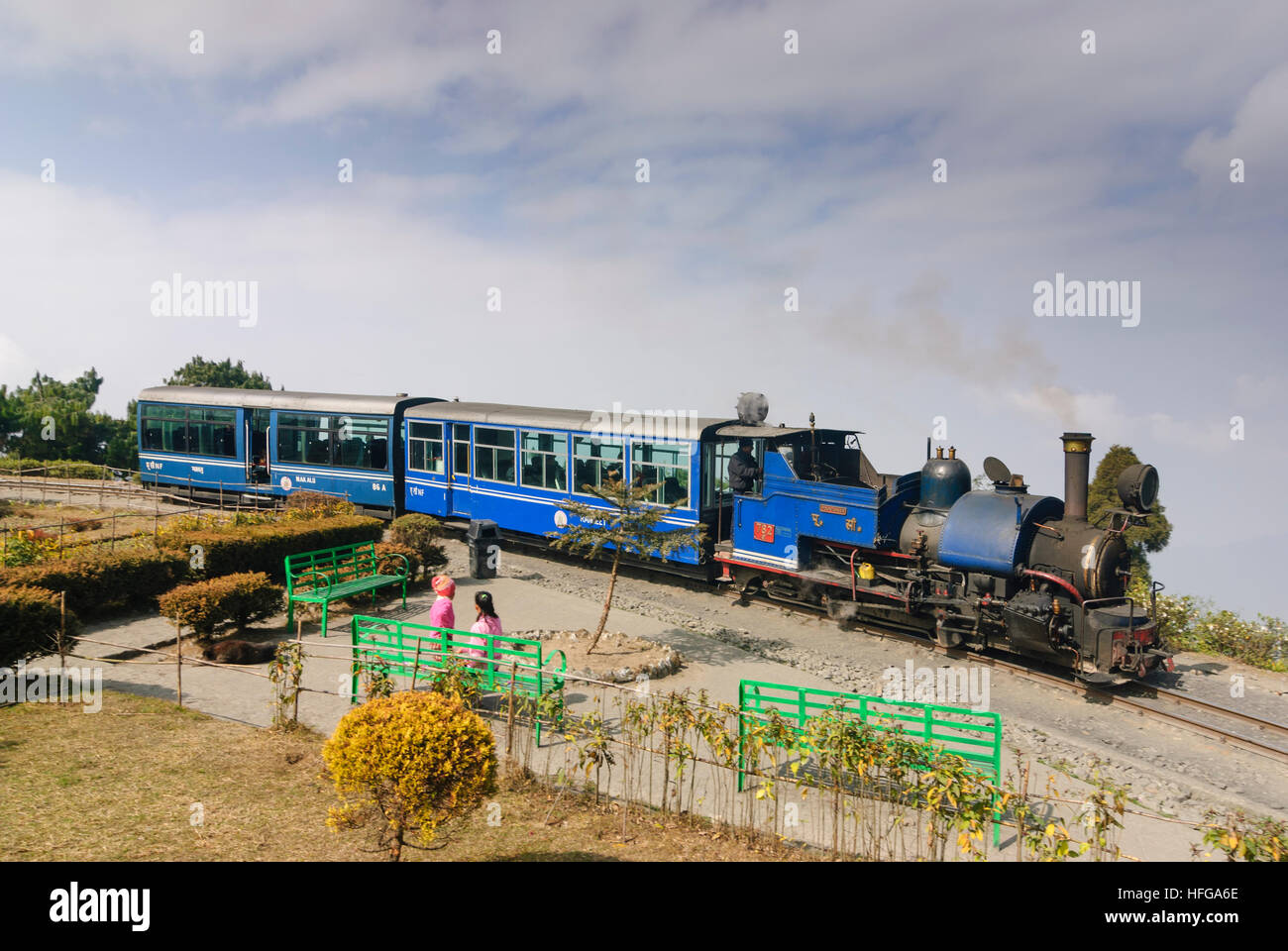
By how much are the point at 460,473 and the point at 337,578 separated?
21.2 ft

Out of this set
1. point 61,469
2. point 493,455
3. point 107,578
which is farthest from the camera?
point 61,469

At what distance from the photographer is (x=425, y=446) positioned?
20688 millimetres

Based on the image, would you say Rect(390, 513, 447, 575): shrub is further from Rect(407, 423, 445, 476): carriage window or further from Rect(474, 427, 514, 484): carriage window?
Rect(407, 423, 445, 476): carriage window

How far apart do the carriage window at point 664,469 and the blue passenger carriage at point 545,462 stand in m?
0.02

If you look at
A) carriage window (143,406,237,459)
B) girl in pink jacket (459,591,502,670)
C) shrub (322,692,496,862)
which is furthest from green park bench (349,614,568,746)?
carriage window (143,406,237,459)

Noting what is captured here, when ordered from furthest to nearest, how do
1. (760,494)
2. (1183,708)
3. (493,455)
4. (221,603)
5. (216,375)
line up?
(216,375) < (493,455) < (760,494) < (221,603) < (1183,708)

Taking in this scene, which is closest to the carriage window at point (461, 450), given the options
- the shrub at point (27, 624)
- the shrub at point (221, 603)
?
the shrub at point (221, 603)

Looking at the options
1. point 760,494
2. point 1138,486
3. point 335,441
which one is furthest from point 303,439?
point 1138,486

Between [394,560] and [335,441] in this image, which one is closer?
[394,560]

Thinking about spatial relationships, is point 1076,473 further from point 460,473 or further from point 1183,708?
point 460,473

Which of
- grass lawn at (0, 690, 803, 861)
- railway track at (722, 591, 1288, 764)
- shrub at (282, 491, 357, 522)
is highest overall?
shrub at (282, 491, 357, 522)

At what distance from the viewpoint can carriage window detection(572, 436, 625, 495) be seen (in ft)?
55.2

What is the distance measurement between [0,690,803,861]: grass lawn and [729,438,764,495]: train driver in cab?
8.83 m
